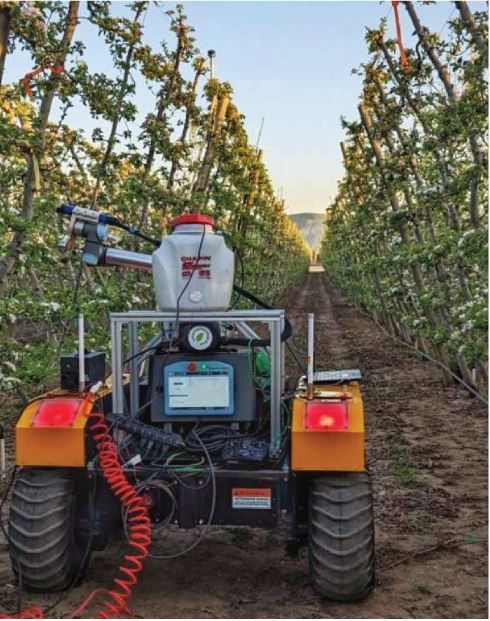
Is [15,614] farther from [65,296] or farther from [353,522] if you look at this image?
[65,296]

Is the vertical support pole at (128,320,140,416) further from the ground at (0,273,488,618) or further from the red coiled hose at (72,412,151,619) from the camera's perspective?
the ground at (0,273,488,618)

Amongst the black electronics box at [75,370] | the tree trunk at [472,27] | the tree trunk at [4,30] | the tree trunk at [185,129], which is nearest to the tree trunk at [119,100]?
the tree trunk at [185,129]

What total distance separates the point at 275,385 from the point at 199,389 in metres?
0.50

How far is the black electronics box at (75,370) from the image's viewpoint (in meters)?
4.93

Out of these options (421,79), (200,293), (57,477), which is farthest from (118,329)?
(421,79)

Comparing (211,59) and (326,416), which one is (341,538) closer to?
(326,416)

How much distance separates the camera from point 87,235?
491cm

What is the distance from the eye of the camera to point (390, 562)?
5.16m

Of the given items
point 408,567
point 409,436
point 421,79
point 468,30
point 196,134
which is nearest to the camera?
point 408,567

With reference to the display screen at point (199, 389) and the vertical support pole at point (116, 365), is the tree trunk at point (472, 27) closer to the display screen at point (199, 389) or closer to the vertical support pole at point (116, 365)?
the display screen at point (199, 389)

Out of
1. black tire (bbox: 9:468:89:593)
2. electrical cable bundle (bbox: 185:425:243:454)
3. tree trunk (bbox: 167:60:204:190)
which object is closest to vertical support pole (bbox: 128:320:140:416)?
electrical cable bundle (bbox: 185:425:243:454)

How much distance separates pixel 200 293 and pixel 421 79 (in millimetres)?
7483

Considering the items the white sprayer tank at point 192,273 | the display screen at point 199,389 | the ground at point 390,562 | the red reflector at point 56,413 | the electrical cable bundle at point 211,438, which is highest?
the white sprayer tank at point 192,273

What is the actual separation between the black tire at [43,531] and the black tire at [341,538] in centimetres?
151
